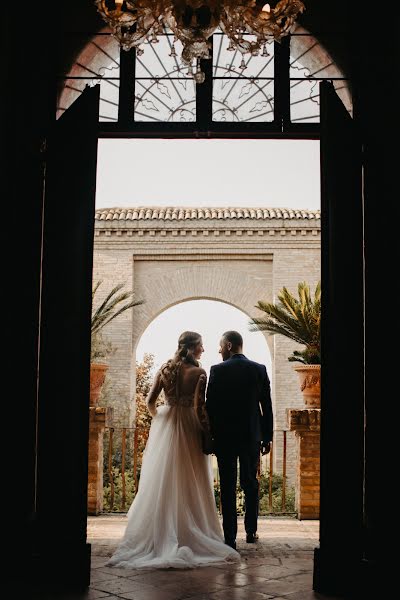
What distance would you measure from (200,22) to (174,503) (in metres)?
3.29

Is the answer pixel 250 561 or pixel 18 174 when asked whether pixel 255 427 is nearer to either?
pixel 250 561

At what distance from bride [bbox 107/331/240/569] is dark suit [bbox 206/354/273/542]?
0.13 meters

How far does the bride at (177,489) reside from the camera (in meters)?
5.35

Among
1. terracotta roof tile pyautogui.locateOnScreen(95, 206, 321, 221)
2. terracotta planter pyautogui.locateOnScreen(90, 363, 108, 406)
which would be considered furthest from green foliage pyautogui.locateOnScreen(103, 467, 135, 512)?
terracotta roof tile pyautogui.locateOnScreen(95, 206, 321, 221)

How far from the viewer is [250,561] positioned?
5.46 m

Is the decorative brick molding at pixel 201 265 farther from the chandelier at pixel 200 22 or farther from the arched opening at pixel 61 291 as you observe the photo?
the chandelier at pixel 200 22

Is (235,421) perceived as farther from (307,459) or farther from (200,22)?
(200,22)

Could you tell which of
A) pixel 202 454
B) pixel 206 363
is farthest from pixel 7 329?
pixel 206 363

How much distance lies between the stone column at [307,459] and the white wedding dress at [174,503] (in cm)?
207

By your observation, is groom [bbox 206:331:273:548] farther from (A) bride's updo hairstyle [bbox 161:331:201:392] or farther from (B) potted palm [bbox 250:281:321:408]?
(B) potted palm [bbox 250:281:321:408]

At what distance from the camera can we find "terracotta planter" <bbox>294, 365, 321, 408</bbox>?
326 inches

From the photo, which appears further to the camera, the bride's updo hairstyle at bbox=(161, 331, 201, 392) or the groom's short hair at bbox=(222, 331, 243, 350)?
the groom's short hair at bbox=(222, 331, 243, 350)

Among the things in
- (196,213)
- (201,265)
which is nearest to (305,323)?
(201,265)

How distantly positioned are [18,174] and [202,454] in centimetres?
253
